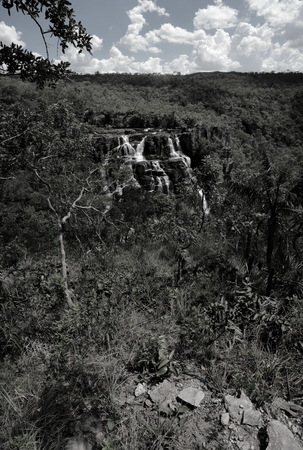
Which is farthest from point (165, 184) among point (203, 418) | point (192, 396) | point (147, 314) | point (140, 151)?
point (203, 418)

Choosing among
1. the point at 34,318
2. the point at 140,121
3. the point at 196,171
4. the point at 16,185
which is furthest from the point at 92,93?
the point at 34,318

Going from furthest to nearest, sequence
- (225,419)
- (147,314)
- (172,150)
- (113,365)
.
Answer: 1. (172,150)
2. (147,314)
3. (113,365)
4. (225,419)

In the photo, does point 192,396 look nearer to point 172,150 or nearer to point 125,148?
point 125,148

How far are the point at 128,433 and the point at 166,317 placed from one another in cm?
130

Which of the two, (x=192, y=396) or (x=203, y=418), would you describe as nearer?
(x=203, y=418)

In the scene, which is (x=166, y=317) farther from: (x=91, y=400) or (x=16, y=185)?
(x=16, y=185)

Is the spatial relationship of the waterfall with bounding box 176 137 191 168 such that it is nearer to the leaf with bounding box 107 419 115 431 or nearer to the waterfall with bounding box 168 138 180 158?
the waterfall with bounding box 168 138 180 158

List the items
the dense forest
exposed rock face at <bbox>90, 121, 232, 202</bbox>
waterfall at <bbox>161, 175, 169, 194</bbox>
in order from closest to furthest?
the dense forest, waterfall at <bbox>161, 175, 169, 194</bbox>, exposed rock face at <bbox>90, 121, 232, 202</bbox>

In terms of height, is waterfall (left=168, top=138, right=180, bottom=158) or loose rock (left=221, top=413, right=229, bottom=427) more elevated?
waterfall (left=168, top=138, right=180, bottom=158)

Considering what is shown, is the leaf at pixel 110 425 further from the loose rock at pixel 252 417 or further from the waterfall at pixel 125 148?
the waterfall at pixel 125 148

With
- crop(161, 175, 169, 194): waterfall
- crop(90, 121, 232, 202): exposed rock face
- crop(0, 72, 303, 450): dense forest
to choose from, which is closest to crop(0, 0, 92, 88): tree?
crop(0, 72, 303, 450): dense forest

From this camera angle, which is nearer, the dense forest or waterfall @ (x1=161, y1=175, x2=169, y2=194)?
the dense forest

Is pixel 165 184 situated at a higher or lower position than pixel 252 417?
lower

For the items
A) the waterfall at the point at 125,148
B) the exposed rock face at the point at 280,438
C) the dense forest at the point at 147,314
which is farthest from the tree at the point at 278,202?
the waterfall at the point at 125,148
